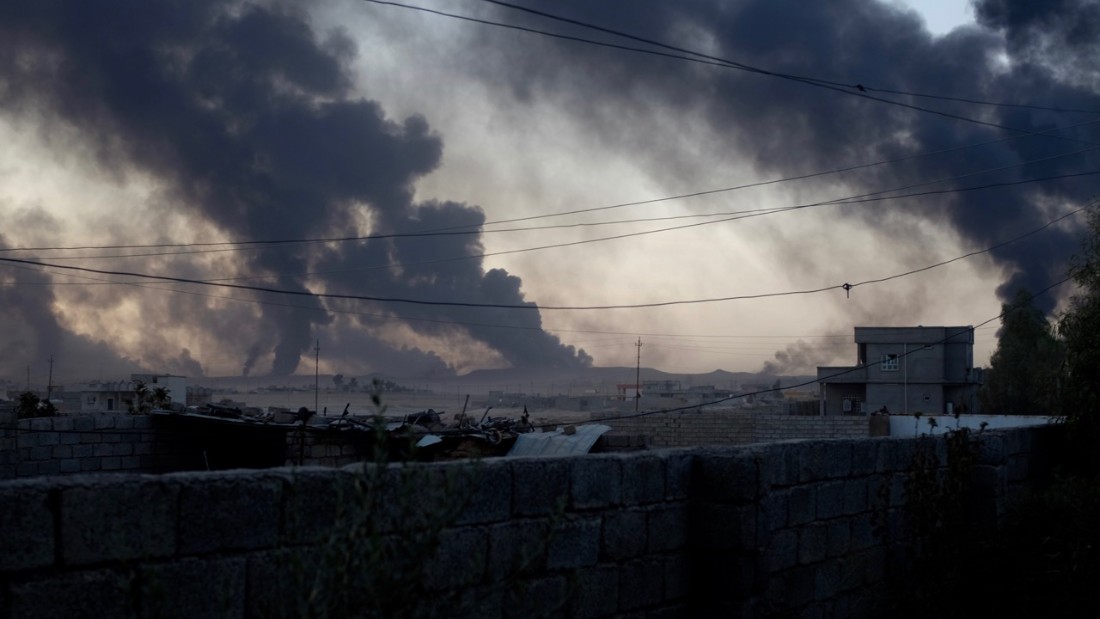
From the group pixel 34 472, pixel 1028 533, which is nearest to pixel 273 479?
pixel 1028 533

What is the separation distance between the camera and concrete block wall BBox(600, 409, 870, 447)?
37.2 m

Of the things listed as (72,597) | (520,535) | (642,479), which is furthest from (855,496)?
(72,597)

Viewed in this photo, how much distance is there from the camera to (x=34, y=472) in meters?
16.7

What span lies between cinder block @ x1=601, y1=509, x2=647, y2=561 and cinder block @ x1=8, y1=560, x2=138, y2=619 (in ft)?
9.18

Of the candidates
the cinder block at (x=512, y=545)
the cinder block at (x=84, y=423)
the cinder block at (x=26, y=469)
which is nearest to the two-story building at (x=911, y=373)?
the cinder block at (x=84, y=423)

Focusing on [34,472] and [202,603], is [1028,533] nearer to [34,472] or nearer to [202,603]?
[202,603]

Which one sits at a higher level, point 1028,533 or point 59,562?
point 59,562

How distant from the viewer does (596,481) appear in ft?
18.8

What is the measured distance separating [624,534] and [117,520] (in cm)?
302

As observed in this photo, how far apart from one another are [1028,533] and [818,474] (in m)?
3.51

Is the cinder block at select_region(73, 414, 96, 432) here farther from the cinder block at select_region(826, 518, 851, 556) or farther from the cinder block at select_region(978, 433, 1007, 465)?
the cinder block at select_region(978, 433, 1007, 465)

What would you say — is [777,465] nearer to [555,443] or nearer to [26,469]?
[555,443]

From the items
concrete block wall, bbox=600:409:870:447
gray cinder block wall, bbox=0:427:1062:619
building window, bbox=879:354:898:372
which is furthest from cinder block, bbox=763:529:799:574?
building window, bbox=879:354:898:372

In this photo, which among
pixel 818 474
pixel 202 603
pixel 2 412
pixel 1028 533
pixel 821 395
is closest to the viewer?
pixel 202 603
